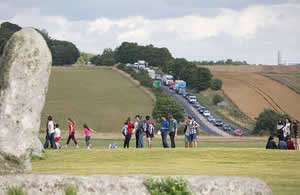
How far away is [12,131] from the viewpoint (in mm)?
11578

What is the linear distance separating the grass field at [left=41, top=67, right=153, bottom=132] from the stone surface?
64.6m

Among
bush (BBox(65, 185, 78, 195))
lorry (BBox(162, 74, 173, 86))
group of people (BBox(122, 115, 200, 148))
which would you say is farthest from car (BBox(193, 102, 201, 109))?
bush (BBox(65, 185, 78, 195))

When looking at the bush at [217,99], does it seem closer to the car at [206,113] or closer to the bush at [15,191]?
the car at [206,113]

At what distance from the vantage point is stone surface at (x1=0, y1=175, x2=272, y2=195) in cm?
1090

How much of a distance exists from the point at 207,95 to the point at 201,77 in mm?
6736

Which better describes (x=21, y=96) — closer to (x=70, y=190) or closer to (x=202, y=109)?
(x=70, y=190)

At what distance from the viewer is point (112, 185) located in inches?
430

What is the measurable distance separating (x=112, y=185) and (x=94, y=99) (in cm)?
10053

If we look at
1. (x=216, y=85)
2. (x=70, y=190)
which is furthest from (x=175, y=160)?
(x=216, y=85)

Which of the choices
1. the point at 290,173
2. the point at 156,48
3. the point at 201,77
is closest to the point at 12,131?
Answer: the point at 290,173

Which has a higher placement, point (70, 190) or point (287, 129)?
point (70, 190)

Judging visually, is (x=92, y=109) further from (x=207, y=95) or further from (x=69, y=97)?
(x=207, y=95)

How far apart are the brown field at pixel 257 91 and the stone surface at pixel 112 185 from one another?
94100 mm

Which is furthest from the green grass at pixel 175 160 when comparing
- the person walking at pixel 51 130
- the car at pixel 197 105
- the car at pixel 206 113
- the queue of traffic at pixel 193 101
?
the car at pixel 197 105
